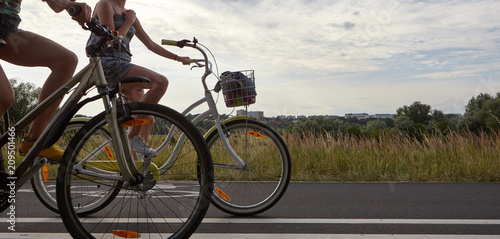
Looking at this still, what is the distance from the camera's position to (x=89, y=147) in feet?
9.78

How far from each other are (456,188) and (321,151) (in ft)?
7.80

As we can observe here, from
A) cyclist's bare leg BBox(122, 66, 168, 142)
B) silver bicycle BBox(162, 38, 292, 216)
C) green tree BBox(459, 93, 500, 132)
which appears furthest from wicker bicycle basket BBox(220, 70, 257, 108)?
green tree BBox(459, 93, 500, 132)

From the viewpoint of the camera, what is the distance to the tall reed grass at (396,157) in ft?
22.9

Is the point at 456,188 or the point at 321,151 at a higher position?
the point at 321,151

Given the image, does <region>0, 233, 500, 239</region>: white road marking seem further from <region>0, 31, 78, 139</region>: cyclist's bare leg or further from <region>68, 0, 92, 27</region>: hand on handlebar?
<region>68, 0, 92, 27</region>: hand on handlebar

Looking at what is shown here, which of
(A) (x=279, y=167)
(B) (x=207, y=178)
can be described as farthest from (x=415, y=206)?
(B) (x=207, y=178)

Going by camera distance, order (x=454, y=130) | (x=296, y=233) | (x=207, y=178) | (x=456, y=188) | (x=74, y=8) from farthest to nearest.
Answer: (x=454, y=130) < (x=456, y=188) < (x=296, y=233) < (x=74, y=8) < (x=207, y=178)

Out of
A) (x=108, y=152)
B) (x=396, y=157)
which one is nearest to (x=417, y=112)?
(x=396, y=157)

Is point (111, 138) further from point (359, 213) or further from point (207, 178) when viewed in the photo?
point (359, 213)

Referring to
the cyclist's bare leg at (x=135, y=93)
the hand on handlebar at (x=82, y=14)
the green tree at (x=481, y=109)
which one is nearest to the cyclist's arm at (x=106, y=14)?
the cyclist's bare leg at (x=135, y=93)

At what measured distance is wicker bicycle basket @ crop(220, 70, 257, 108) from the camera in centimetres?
388

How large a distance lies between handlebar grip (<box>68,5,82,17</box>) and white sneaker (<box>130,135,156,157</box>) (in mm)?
1159

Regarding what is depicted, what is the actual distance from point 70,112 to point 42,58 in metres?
0.72

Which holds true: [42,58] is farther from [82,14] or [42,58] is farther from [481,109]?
[481,109]
